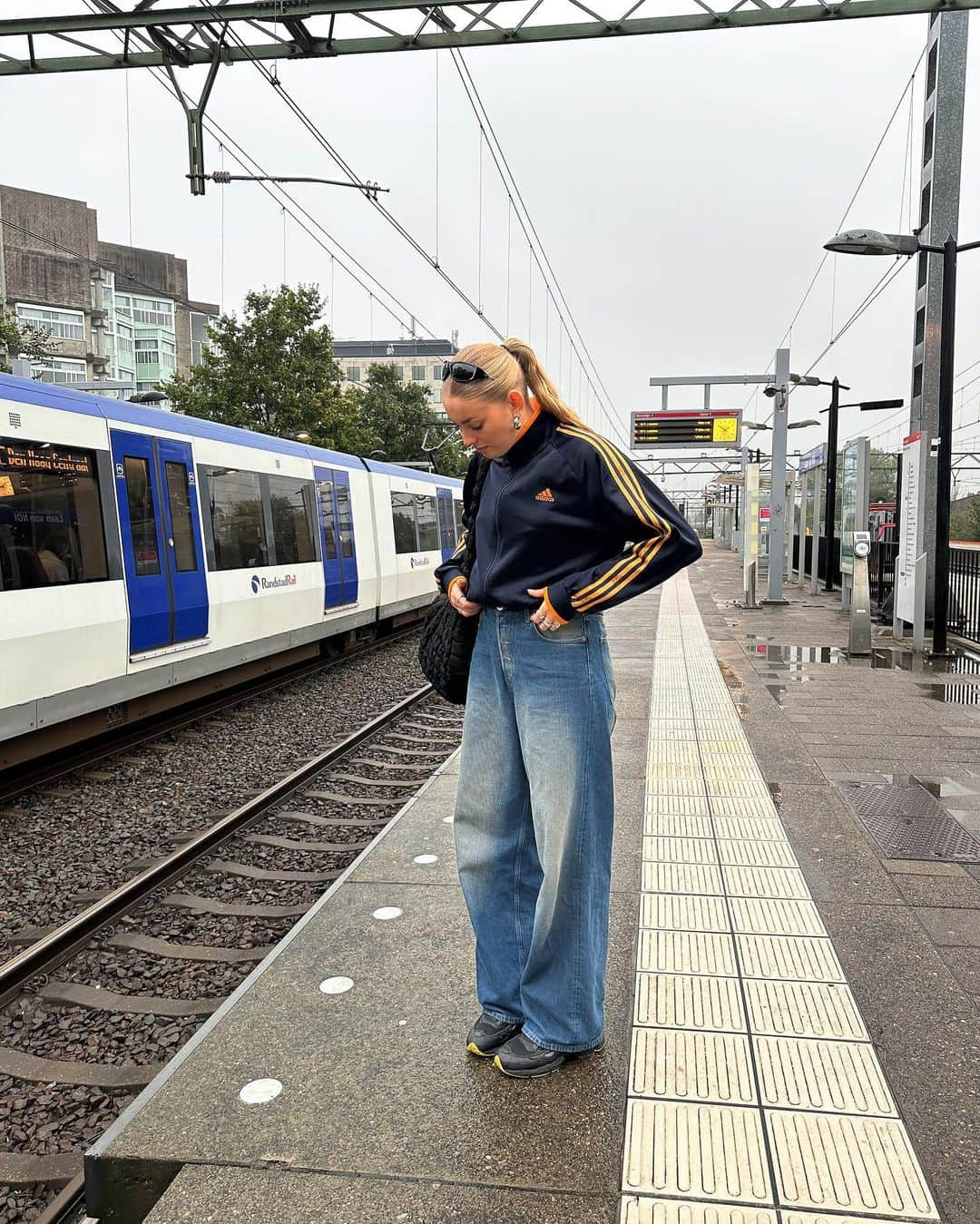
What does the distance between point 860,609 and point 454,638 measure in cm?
983

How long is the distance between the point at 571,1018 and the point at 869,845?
2571 mm

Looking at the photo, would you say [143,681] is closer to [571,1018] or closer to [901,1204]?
[571,1018]

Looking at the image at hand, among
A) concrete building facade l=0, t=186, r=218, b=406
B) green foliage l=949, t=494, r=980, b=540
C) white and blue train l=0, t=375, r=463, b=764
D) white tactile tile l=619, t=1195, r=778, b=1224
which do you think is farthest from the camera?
concrete building facade l=0, t=186, r=218, b=406

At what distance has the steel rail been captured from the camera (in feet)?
13.0

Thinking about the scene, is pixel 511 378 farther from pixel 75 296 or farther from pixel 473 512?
pixel 75 296

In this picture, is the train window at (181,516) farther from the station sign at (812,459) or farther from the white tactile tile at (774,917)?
the station sign at (812,459)

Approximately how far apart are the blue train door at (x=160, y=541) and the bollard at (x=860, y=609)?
7274 millimetres

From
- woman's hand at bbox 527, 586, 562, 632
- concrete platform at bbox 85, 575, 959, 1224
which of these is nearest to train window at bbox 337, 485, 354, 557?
concrete platform at bbox 85, 575, 959, 1224

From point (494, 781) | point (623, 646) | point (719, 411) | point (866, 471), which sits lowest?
point (623, 646)

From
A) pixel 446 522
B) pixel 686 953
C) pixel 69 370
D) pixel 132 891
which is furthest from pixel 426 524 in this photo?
pixel 69 370

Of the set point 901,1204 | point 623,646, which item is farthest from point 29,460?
point 623,646

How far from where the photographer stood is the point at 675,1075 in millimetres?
2600

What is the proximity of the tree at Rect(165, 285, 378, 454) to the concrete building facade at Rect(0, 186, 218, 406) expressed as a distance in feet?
71.2

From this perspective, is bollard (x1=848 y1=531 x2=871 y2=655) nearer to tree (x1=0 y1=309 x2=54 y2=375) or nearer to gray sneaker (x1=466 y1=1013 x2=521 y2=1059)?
gray sneaker (x1=466 y1=1013 x2=521 y2=1059)
